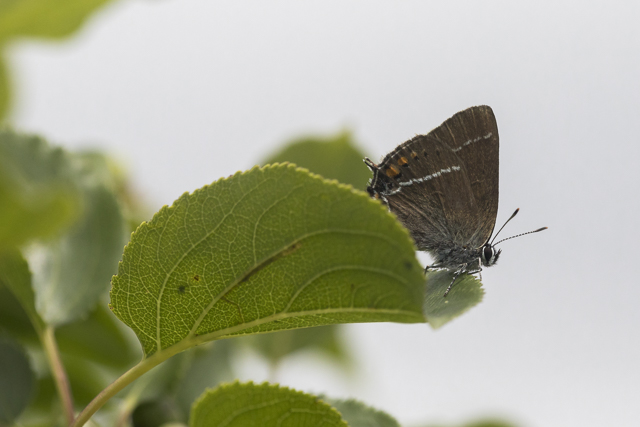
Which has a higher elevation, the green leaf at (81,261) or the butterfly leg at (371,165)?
the butterfly leg at (371,165)

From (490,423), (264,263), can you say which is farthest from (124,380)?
(490,423)

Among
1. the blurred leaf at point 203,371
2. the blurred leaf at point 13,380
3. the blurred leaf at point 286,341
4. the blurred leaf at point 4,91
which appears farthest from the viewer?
the blurred leaf at point 286,341

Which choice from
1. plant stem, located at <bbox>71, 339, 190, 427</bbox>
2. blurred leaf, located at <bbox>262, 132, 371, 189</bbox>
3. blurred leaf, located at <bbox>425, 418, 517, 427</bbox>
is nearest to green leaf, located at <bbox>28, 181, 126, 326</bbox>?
plant stem, located at <bbox>71, 339, 190, 427</bbox>

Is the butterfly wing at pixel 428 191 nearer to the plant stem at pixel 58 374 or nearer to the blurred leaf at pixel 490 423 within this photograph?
the blurred leaf at pixel 490 423

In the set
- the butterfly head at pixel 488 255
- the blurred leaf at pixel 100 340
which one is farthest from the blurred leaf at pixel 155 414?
the butterfly head at pixel 488 255

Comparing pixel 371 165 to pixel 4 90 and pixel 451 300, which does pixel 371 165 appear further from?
pixel 4 90

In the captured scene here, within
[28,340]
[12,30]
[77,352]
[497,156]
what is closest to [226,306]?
[12,30]

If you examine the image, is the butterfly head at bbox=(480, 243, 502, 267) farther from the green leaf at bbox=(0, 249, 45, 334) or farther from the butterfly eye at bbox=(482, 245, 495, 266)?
the green leaf at bbox=(0, 249, 45, 334)
